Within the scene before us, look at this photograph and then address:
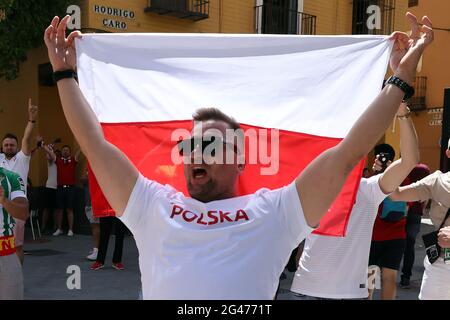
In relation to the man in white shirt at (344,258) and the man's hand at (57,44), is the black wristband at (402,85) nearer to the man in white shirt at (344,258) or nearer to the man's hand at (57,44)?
the man's hand at (57,44)

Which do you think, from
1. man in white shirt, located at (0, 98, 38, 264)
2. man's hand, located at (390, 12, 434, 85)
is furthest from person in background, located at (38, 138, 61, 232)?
man's hand, located at (390, 12, 434, 85)

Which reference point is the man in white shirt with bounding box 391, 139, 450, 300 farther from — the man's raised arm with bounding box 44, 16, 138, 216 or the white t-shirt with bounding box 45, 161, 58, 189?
the white t-shirt with bounding box 45, 161, 58, 189

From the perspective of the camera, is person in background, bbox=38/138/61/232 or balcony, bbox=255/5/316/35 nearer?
person in background, bbox=38/138/61/232

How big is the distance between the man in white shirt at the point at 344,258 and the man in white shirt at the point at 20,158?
10.2ft

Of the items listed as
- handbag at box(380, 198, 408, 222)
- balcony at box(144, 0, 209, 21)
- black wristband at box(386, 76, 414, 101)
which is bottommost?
handbag at box(380, 198, 408, 222)

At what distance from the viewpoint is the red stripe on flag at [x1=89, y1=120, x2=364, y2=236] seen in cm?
278

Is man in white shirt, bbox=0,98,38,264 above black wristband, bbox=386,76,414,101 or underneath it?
underneath

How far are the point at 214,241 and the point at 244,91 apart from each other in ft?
4.39

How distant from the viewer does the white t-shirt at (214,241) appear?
1.90 meters

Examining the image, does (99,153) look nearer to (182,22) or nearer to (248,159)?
(248,159)

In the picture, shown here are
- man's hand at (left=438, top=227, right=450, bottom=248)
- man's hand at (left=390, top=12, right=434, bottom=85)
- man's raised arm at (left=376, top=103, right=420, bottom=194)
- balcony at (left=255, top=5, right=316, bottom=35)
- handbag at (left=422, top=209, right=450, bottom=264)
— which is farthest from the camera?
balcony at (left=255, top=5, right=316, bottom=35)

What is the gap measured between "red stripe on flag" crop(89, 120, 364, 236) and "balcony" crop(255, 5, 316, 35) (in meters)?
11.4

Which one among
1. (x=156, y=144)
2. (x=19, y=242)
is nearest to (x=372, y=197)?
(x=156, y=144)

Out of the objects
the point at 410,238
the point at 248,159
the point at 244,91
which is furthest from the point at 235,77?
the point at 410,238
